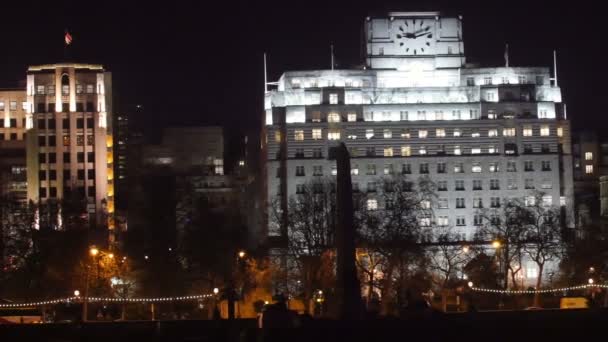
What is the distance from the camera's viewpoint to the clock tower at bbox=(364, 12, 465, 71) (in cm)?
18962

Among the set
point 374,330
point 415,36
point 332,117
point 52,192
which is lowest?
point 374,330

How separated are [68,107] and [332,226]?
76.7 meters

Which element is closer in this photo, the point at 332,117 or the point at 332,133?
the point at 332,133

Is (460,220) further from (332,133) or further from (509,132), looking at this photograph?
(332,133)

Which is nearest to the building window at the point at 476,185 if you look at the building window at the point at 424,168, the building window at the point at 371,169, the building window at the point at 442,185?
the building window at the point at 442,185

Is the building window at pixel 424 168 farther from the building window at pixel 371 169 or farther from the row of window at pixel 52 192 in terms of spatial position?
the row of window at pixel 52 192

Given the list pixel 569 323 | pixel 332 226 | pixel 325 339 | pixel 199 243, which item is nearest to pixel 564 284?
pixel 332 226

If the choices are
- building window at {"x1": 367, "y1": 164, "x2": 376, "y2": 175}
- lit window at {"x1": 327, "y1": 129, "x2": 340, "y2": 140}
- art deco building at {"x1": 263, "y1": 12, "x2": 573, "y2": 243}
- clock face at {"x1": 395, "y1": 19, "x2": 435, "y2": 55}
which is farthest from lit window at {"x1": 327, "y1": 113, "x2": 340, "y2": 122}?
clock face at {"x1": 395, "y1": 19, "x2": 435, "y2": 55}

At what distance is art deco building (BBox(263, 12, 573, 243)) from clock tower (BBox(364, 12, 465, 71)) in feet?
8.74

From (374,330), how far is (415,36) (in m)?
127

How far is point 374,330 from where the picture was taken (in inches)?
2640

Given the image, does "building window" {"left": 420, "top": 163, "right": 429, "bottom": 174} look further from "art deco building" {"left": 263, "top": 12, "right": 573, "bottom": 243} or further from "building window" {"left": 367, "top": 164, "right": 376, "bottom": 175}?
"building window" {"left": 367, "top": 164, "right": 376, "bottom": 175}

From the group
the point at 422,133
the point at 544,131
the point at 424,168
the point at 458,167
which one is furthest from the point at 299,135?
the point at 544,131

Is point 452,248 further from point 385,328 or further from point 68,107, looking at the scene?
point 385,328
